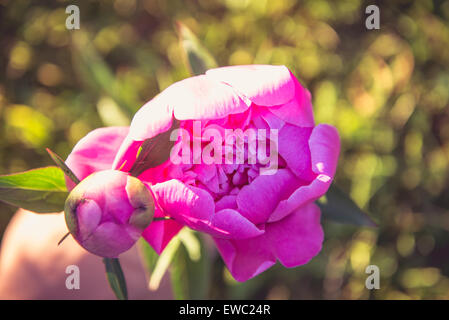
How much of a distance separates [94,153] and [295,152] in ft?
0.86

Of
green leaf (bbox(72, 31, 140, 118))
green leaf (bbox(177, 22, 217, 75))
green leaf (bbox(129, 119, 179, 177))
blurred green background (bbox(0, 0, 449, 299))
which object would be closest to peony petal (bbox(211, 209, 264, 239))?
green leaf (bbox(129, 119, 179, 177))

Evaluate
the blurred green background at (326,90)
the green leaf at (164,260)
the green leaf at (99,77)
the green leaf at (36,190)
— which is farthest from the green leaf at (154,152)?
the blurred green background at (326,90)

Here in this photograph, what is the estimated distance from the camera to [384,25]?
4.22ft

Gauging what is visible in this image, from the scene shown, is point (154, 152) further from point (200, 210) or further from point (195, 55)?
point (195, 55)

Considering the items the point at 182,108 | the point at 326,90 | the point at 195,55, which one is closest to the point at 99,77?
the point at 195,55

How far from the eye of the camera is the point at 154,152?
0.54 metres

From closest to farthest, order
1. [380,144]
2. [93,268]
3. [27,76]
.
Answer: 1. [93,268]
2. [380,144]
3. [27,76]

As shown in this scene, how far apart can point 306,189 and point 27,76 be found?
1.07 metres

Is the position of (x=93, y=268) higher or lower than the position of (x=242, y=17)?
lower

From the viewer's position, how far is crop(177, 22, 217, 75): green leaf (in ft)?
2.55
